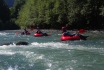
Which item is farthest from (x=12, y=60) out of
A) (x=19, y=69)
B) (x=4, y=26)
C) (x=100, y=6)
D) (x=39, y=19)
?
(x=4, y=26)

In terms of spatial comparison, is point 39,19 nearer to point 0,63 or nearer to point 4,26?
point 4,26

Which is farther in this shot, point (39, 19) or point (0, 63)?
point (39, 19)

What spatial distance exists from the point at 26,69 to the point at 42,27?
48321mm

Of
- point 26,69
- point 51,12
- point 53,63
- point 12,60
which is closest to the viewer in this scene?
point 26,69

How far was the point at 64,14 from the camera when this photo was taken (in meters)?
51.8

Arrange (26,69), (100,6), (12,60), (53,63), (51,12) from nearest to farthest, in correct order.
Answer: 1. (26,69)
2. (53,63)
3. (12,60)
4. (100,6)
5. (51,12)

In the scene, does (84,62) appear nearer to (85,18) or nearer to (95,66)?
(95,66)

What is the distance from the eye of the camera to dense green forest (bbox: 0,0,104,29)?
4516 centimetres

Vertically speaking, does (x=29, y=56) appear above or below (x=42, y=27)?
above

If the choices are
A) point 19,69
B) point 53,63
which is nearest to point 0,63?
point 19,69

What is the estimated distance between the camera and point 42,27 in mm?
61188

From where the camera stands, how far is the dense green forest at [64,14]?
45156 millimetres

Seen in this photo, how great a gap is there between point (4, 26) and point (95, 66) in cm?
5897

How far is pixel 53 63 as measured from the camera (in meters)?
14.3
